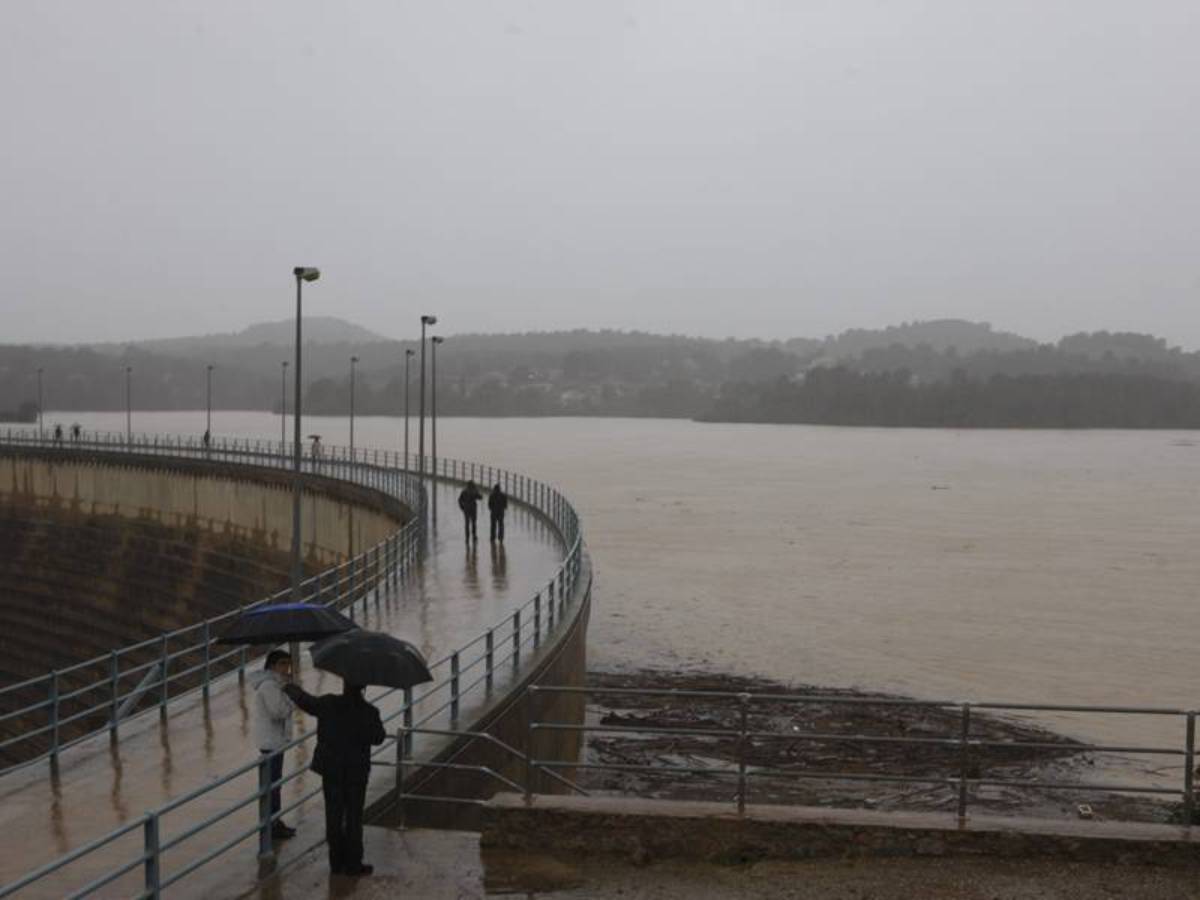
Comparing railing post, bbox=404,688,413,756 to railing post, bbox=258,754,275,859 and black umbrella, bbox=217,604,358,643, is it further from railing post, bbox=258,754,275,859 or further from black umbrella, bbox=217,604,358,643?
railing post, bbox=258,754,275,859

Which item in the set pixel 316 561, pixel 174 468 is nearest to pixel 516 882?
pixel 316 561

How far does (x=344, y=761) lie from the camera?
8148 millimetres

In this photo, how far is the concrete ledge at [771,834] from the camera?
8.78 metres

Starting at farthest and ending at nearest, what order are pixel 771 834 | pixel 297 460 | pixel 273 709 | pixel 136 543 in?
pixel 136 543 → pixel 297 460 → pixel 771 834 → pixel 273 709

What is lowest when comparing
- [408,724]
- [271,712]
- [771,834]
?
[771,834]

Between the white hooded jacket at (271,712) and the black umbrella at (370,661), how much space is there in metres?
0.53

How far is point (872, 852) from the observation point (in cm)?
884

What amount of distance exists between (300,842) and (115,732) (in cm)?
391

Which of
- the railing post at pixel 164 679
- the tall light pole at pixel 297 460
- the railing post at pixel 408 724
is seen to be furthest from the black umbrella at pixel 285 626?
the tall light pole at pixel 297 460

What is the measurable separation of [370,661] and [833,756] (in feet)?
53.7

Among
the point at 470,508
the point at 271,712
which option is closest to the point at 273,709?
the point at 271,712

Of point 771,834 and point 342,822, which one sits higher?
point 342,822

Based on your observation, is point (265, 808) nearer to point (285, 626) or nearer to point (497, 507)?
point (285, 626)

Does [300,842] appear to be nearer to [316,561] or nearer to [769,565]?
[316,561]
